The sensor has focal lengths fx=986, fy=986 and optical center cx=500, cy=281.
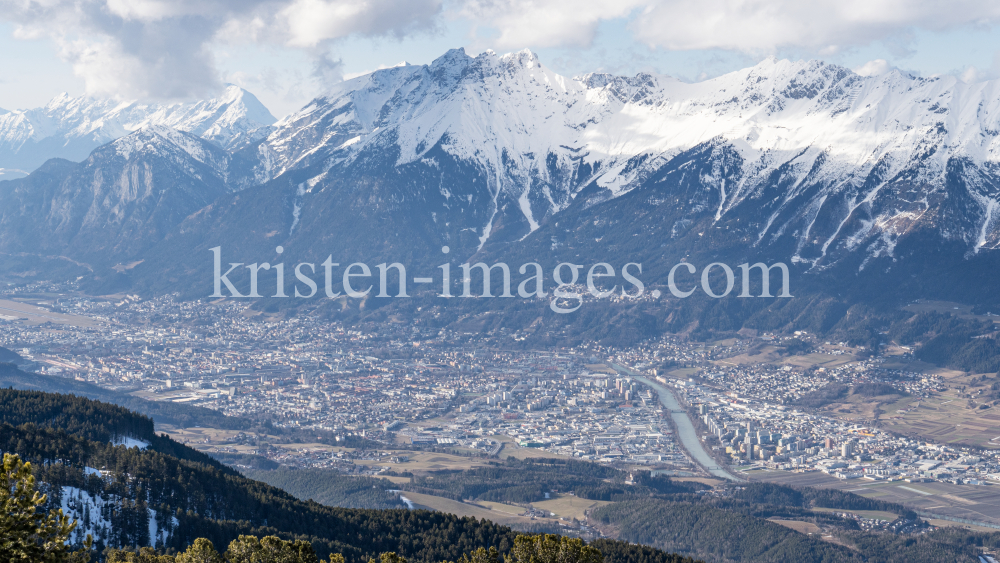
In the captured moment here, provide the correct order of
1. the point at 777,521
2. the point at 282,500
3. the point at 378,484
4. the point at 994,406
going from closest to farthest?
the point at 282,500
the point at 777,521
the point at 378,484
the point at 994,406

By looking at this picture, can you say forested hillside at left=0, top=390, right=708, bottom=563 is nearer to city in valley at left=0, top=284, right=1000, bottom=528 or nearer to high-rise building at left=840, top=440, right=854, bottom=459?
city in valley at left=0, top=284, right=1000, bottom=528

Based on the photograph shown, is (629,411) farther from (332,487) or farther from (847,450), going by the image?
(332,487)

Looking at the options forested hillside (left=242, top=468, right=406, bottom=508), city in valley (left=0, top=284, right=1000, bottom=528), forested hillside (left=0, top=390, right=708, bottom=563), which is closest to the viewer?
forested hillside (left=0, top=390, right=708, bottom=563)

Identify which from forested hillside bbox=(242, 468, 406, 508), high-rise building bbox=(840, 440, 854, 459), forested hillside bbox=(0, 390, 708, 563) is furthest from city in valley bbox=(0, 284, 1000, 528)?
forested hillside bbox=(0, 390, 708, 563)

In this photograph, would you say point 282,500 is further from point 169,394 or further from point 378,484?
point 169,394

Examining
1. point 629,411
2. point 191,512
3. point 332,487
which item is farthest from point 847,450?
point 191,512

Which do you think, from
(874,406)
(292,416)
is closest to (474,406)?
(292,416)

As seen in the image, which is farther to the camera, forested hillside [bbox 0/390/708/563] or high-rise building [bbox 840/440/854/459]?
high-rise building [bbox 840/440/854/459]

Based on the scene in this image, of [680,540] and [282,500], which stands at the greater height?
[282,500]
